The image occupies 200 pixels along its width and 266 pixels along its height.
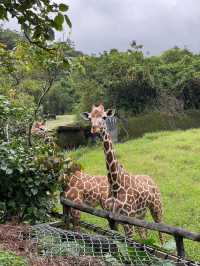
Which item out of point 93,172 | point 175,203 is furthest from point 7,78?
point 175,203

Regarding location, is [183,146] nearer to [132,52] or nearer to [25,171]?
[132,52]

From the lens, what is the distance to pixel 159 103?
813 inches

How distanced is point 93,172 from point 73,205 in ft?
23.6

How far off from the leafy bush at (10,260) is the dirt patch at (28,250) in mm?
96

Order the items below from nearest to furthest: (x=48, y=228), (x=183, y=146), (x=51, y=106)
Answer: (x=48, y=228)
(x=183, y=146)
(x=51, y=106)

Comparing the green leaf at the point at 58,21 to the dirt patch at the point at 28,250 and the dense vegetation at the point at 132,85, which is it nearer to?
the dirt patch at the point at 28,250

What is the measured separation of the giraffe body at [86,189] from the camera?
21.9 ft

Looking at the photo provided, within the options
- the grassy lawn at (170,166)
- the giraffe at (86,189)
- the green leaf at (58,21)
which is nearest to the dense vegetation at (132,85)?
the grassy lawn at (170,166)

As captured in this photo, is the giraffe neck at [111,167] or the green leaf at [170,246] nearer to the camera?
the green leaf at [170,246]

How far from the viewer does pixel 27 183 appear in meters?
5.06

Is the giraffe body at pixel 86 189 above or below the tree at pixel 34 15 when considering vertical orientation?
below

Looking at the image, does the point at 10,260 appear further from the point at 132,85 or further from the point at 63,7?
the point at 132,85

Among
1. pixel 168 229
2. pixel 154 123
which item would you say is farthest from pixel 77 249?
pixel 154 123

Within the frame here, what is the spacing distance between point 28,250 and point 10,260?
0.67 metres
